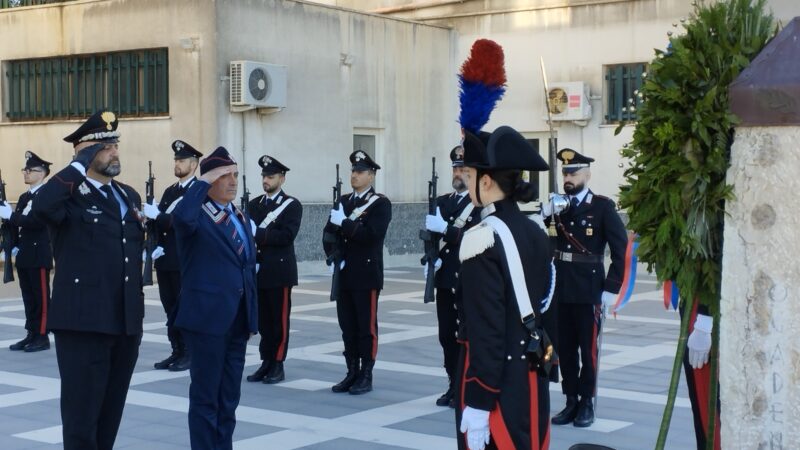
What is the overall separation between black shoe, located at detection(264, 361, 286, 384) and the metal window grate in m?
9.24

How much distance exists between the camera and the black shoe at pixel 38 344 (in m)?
11.3

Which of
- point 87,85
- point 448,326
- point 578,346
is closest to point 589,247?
point 578,346

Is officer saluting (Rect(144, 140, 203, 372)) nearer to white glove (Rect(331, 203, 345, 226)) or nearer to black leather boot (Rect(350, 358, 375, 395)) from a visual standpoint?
white glove (Rect(331, 203, 345, 226))

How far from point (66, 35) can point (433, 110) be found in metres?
6.76

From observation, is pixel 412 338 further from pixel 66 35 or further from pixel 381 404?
pixel 66 35

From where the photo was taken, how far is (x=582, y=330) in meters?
8.28

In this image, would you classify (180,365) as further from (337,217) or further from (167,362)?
(337,217)

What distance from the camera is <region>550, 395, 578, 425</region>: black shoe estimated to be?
822cm

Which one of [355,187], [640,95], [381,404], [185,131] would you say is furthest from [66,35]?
[640,95]

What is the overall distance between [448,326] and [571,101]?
11948mm

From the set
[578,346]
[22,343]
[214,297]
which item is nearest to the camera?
[214,297]

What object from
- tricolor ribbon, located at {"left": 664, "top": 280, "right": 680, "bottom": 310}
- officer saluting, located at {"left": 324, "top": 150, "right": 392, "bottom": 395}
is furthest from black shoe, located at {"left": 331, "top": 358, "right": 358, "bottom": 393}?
tricolor ribbon, located at {"left": 664, "top": 280, "right": 680, "bottom": 310}

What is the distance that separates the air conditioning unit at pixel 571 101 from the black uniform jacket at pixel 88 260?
14772 millimetres

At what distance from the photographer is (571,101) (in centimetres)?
2016
